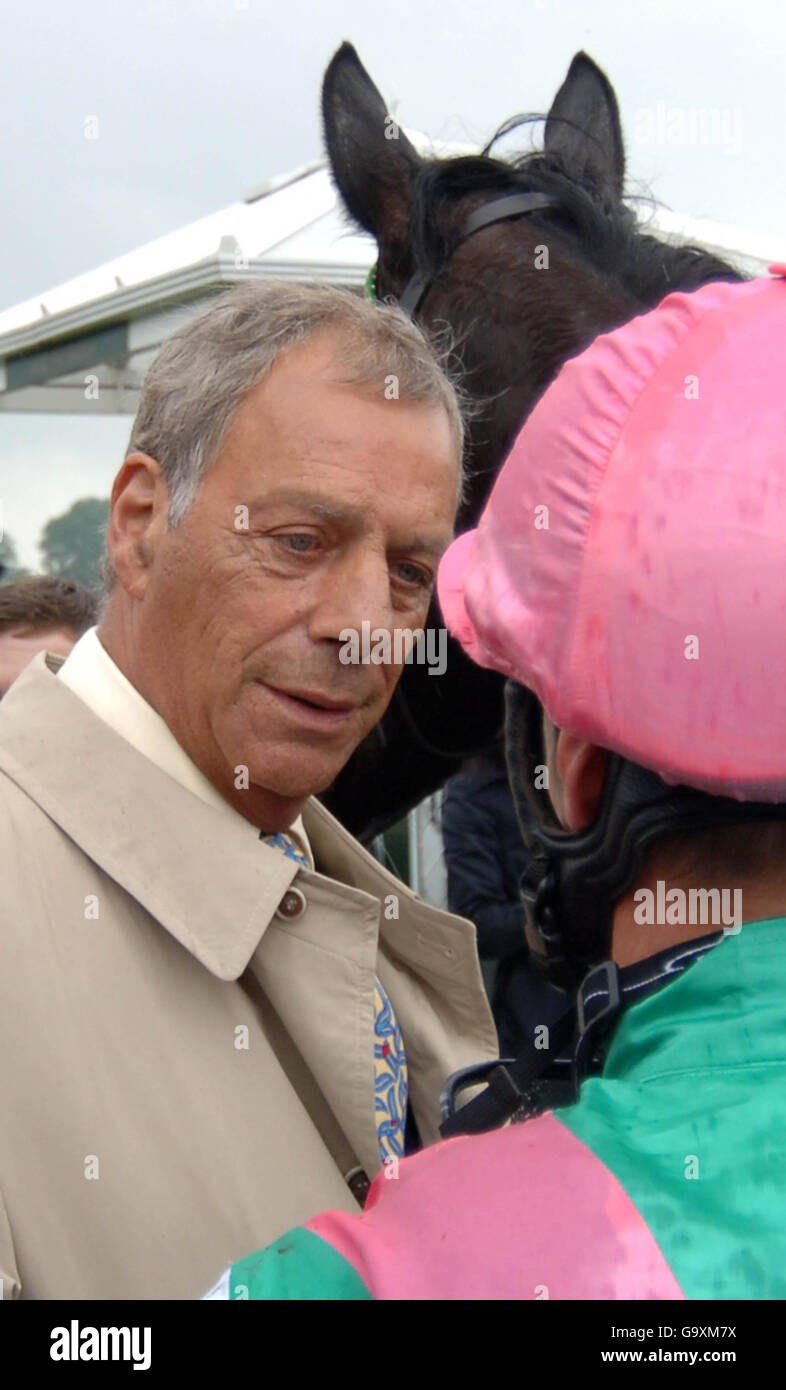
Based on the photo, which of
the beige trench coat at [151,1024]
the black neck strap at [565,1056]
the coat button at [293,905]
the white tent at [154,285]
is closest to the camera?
the black neck strap at [565,1056]

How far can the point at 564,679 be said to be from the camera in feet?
3.64

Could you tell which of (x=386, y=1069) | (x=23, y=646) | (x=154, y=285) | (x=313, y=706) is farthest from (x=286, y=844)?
(x=154, y=285)

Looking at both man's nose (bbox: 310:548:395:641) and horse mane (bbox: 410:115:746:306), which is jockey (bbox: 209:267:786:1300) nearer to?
man's nose (bbox: 310:548:395:641)

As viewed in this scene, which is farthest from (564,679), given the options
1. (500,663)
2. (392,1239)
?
(392,1239)

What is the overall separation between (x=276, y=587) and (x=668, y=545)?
84 cm

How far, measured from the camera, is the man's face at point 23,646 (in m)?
3.63

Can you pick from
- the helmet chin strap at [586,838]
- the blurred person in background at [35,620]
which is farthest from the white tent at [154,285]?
the helmet chin strap at [586,838]

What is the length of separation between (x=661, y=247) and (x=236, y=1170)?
1931 mm

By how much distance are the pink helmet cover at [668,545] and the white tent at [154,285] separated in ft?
9.89

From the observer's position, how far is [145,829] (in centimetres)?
161

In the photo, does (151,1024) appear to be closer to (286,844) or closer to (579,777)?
(286,844)

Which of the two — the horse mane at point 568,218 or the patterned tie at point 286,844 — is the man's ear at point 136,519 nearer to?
the patterned tie at point 286,844

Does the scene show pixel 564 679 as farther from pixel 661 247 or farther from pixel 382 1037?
pixel 661 247

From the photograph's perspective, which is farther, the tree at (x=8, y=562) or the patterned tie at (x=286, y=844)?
the tree at (x=8, y=562)
